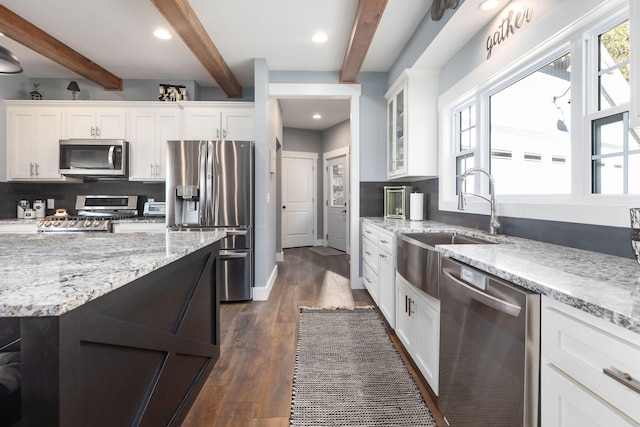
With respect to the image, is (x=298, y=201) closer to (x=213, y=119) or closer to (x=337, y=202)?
(x=337, y=202)

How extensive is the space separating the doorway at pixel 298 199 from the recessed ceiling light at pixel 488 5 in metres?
4.95

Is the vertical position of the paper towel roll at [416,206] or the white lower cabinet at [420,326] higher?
the paper towel roll at [416,206]

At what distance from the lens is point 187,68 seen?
365 cm

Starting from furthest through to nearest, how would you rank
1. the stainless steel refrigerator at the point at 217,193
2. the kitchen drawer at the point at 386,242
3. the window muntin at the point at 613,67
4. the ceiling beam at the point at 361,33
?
the stainless steel refrigerator at the point at 217,193 < the kitchen drawer at the point at 386,242 < the ceiling beam at the point at 361,33 < the window muntin at the point at 613,67

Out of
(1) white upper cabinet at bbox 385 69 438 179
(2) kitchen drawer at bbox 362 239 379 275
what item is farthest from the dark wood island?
(1) white upper cabinet at bbox 385 69 438 179

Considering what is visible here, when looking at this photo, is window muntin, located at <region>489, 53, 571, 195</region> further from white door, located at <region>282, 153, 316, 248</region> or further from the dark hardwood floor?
white door, located at <region>282, 153, 316, 248</region>

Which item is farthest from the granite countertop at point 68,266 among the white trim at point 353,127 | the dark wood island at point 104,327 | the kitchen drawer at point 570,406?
the white trim at point 353,127

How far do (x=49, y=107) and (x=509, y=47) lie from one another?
190 inches

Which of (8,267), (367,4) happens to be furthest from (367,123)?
(8,267)

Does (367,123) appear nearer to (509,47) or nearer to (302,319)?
(509,47)

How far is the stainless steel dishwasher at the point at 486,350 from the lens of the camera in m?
0.88

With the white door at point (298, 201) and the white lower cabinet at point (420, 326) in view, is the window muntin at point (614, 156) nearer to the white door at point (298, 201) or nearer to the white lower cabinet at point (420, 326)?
the white lower cabinet at point (420, 326)

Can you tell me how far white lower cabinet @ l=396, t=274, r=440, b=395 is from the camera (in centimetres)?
159

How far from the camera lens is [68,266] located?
934 millimetres
